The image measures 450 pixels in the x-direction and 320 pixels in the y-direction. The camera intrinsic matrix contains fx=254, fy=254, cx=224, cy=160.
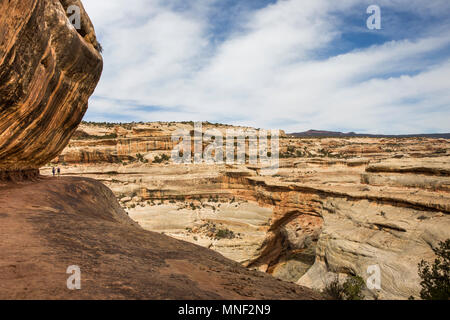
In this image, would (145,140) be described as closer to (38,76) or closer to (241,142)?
(241,142)

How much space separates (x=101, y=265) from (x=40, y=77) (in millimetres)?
6023

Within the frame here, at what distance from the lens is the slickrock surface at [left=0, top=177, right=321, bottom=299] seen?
10.1ft

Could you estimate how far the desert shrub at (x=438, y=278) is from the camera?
7166 mm

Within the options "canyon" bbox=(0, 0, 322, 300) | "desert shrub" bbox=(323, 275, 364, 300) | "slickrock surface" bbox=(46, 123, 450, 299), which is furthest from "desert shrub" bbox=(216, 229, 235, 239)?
"canyon" bbox=(0, 0, 322, 300)

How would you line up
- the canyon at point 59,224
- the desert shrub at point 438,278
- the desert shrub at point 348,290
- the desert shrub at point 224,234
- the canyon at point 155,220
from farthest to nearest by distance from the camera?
the desert shrub at point 224,234, the desert shrub at point 348,290, the desert shrub at point 438,278, the canyon at point 155,220, the canyon at point 59,224

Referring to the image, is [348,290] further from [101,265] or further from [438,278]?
[101,265]

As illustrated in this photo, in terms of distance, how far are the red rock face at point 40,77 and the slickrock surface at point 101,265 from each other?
226 cm

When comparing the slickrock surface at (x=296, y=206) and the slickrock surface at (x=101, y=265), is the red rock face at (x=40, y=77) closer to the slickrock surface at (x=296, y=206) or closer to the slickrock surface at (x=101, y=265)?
the slickrock surface at (x=101, y=265)

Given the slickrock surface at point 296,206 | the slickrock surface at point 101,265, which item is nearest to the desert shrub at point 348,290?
the slickrock surface at point 296,206

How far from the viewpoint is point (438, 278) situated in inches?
311

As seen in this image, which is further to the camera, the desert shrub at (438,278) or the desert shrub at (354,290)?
the desert shrub at (354,290)

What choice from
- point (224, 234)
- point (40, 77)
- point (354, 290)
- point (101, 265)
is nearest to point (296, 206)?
point (224, 234)

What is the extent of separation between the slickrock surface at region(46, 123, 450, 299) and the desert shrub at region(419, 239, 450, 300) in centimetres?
72

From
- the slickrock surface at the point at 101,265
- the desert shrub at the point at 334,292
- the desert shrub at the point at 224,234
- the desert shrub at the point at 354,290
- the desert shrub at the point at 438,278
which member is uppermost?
the slickrock surface at the point at 101,265
